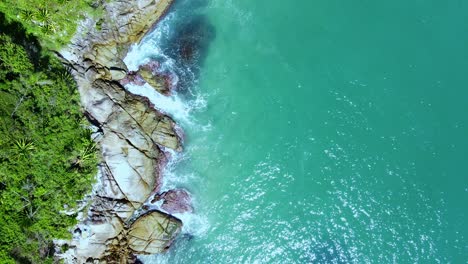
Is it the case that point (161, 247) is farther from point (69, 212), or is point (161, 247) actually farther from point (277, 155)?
point (277, 155)

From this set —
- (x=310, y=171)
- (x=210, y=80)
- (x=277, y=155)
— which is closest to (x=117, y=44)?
(x=210, y=80)

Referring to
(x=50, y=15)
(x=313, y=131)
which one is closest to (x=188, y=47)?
(x=50, y=15)

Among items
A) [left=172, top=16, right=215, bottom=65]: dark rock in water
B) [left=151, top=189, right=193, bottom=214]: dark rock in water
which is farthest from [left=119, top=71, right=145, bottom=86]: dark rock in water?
[left=151, top=189, right=193, bottom=214]: dark rock in water

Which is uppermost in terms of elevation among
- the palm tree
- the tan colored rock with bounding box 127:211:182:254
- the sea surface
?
the sea surface

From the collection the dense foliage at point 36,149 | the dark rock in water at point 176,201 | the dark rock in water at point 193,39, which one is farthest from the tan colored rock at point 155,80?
the dark rock in water at point 176,201

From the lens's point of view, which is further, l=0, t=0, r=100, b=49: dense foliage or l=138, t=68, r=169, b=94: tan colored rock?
l=138, t=68, r=169, b=94: tan colored rock

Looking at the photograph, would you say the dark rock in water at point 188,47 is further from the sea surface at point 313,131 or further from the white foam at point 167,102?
the white foam at point 167,102

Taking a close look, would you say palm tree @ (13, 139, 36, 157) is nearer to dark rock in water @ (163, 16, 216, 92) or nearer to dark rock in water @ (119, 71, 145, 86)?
dark rock in water @ (119, 71, 145, 86)
